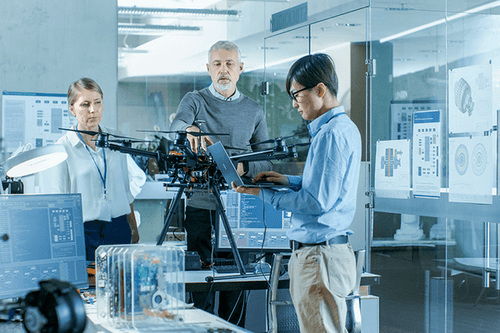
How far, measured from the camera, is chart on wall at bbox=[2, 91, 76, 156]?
14.3 ft

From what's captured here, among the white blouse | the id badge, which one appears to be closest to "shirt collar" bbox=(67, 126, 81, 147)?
the white blouse

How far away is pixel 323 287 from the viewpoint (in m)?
2.00

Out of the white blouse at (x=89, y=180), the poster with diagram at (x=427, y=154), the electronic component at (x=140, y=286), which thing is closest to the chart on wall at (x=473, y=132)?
the poster with diagram at (x=427, y=154)

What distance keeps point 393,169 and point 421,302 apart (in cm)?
153

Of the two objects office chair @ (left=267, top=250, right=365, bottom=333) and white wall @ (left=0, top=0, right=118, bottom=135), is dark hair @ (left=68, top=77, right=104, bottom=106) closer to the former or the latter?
office chair @ (left=267, top=250, right=365, bottom=333)

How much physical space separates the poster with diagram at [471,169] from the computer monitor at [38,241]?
9.23 ft

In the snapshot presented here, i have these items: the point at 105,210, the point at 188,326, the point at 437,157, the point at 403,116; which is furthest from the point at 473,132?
the point at 188,326

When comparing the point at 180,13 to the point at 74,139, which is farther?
the point at 180,13

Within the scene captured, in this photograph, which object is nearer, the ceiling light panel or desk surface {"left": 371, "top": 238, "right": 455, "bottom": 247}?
desk surface {"left": 371, "top": 238, "right": 455, "bottom": 247}

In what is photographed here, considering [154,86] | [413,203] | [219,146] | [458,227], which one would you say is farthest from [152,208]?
[219,146]

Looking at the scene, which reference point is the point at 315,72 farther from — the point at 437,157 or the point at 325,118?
the point at 437,157

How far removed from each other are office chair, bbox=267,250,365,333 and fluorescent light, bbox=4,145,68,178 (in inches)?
37.4

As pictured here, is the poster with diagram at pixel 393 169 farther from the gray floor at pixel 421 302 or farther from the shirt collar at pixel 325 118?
the shirt collar at pixel 325 118

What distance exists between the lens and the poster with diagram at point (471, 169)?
370 cm
